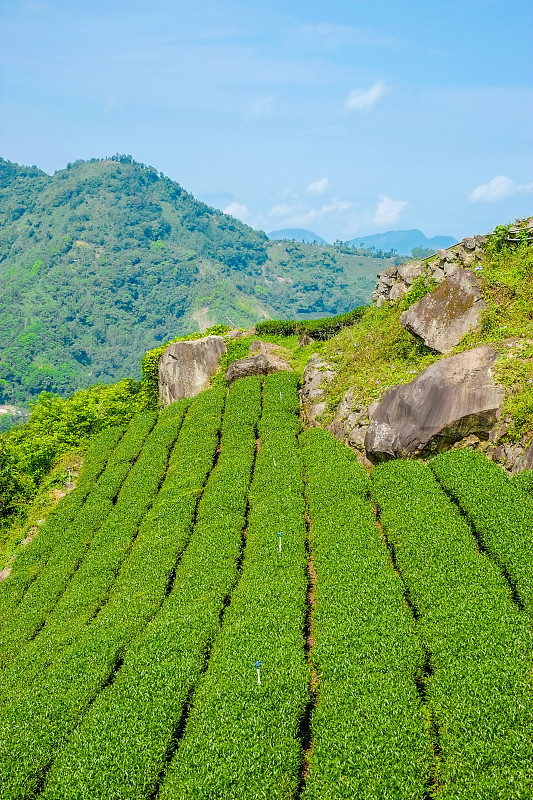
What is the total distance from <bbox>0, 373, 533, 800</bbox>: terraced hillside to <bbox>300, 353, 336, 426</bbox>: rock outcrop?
4.78 metres

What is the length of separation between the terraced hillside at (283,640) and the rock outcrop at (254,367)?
14601mm

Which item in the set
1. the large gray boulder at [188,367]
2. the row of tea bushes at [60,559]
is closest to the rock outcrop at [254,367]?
the large gray boulder at [188,367]

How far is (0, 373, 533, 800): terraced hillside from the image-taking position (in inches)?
559

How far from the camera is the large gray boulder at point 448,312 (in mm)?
32559

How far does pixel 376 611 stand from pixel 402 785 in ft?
19.8

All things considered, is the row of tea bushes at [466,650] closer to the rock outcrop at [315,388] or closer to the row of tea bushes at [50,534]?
the rock outcrop at [315,388]

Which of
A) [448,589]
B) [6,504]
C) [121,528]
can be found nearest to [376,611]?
[448,589]

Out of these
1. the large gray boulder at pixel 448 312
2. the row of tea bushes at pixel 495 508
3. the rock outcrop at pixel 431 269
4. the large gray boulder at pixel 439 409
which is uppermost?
the rock outcrop at pixel 431 269

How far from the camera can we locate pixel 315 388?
1522 inches

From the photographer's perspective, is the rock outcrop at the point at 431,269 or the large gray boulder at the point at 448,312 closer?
the large gray boulder at the point at 448,312

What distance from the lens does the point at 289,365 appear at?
155ft

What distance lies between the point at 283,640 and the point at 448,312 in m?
22.4

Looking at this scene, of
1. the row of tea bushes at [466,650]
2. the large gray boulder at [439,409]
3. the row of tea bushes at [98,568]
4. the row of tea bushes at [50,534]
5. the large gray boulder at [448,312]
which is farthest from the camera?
the large gray boulder at [448,312]

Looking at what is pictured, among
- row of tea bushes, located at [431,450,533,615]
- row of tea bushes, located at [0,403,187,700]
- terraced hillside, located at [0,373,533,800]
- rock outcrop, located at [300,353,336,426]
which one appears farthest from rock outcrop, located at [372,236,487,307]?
row of tea bushes, located at [0,403,187,700]
